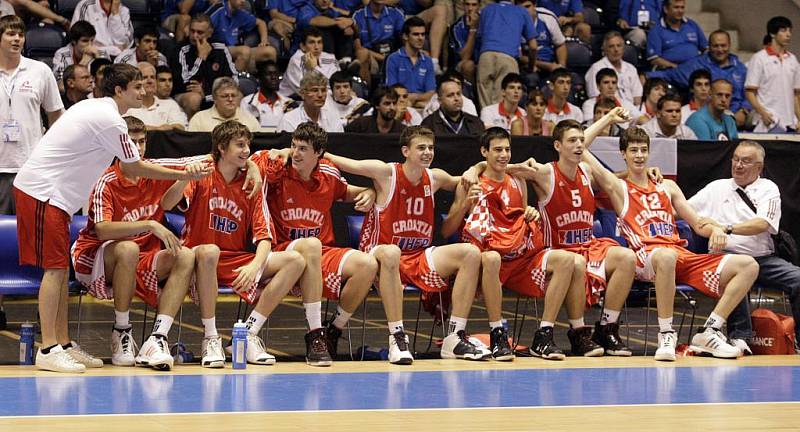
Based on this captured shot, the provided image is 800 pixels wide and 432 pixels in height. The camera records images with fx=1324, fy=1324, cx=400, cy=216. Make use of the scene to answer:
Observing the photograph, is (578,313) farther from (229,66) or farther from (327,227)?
(229,66)

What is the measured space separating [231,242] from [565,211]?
2.43 m

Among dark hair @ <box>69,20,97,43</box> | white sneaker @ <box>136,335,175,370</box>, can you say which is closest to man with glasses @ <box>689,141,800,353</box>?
white sneaker @ <box>136,335,175,370</box>

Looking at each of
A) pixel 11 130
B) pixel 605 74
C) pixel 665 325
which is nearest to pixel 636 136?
pixel 665 325

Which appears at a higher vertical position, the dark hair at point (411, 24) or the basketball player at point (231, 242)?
the dark hair at point (411, 24)

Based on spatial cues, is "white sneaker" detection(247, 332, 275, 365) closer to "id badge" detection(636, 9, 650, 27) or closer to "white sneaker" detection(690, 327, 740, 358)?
"white sneaker" detection(690, 327, 740, 358)

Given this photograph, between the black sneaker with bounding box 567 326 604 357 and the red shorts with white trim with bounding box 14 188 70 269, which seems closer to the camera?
the red shorts with white trim with bounding box 14 188 70 269

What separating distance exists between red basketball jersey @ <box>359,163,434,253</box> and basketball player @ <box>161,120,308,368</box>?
79 centimetres

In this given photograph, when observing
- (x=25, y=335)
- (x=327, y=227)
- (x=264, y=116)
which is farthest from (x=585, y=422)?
(x=264, y=116)

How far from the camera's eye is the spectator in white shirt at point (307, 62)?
46.3ft

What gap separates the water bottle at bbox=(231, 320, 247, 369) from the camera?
8.12 metres

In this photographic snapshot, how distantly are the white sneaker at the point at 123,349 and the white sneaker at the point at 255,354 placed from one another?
721mm

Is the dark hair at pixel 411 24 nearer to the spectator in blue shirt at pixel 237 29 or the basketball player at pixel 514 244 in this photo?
the spectator in blue shirt at pixel 237 29

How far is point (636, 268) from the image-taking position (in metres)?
9.38

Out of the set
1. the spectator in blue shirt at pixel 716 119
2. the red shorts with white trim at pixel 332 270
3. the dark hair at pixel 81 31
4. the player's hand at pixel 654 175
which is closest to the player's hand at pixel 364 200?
the red shorts with white trim at pixel 332 270
